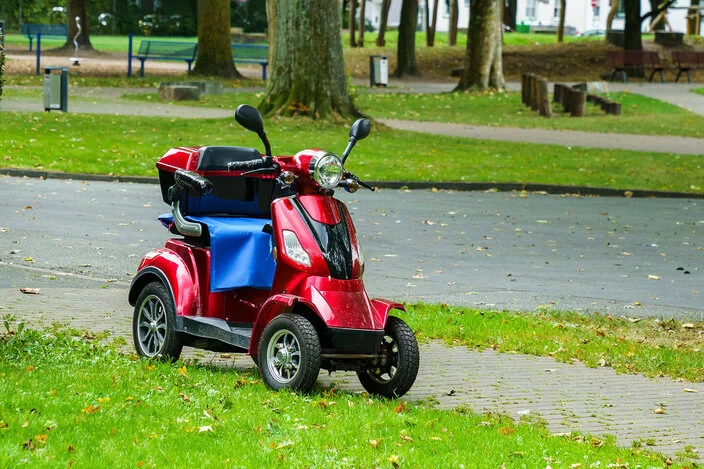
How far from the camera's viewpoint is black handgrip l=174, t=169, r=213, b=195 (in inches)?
270

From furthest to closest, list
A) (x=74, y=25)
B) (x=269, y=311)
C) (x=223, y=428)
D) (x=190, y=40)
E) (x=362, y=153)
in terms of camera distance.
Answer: (x=190, y=40) → (x=74, y=25) → (x=362, y=153) → (x=269, y=311) → (x=223, y=428)

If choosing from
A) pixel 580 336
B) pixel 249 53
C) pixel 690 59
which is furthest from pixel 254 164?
pixel 690 59

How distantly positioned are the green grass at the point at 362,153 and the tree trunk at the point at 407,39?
23.6 meters

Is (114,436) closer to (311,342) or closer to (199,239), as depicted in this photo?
(311,342)

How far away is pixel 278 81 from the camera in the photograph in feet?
82.0

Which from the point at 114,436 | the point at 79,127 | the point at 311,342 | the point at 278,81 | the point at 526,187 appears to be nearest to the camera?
the point at 114,436

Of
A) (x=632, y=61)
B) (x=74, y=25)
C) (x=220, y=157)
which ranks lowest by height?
(x=632, y=61)

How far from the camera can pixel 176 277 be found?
7.01 m

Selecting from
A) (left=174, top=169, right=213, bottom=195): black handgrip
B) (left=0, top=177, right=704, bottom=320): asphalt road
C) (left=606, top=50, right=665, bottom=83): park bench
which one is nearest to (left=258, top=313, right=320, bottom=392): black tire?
(left=174, top=169, right=213, bottom=195): black handgrip

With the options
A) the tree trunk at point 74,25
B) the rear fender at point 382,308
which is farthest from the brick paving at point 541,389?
the tree trunk at point 74,25

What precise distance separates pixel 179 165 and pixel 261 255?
31.6 inches

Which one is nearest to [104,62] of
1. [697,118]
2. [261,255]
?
[697,118]

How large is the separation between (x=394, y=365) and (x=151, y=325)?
1.44 meters

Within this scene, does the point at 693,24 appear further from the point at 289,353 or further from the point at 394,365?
the point at 289,353
